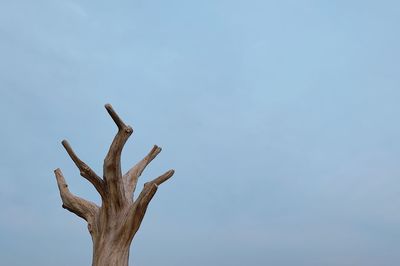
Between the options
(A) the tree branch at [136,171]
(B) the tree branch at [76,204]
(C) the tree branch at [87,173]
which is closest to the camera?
(C) the tree branch at [87,173]

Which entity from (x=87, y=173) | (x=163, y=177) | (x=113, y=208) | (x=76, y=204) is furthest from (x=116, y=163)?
(x=76, y=204)

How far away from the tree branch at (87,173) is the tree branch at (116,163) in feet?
0.47

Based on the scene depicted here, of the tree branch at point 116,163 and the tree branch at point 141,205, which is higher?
the tree branch at point 116,163

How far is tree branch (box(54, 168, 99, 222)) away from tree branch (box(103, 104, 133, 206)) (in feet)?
1.81

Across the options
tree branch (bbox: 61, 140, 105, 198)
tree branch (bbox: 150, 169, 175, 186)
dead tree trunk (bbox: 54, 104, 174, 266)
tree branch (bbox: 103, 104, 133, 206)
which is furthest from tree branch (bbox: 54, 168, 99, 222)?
tree branch (bbox: 150, 169, 175, 186)

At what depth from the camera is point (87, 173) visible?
727 centimetres

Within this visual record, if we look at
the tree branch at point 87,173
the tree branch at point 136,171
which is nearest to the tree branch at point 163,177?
the tree branch at point 136,171

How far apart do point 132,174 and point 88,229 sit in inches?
46.2

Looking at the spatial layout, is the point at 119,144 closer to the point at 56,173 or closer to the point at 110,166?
the point at 110,166

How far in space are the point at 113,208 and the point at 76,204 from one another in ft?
2.68

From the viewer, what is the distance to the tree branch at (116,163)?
687cm

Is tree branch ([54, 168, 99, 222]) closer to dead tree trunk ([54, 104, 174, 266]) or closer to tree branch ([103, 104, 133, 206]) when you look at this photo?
dead tree trunk ([54, 104, 174, 266])

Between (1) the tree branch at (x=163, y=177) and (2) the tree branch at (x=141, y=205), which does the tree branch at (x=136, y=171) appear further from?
(2) the tree branch at (x=141, y=205)

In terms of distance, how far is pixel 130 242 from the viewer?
7098mm
